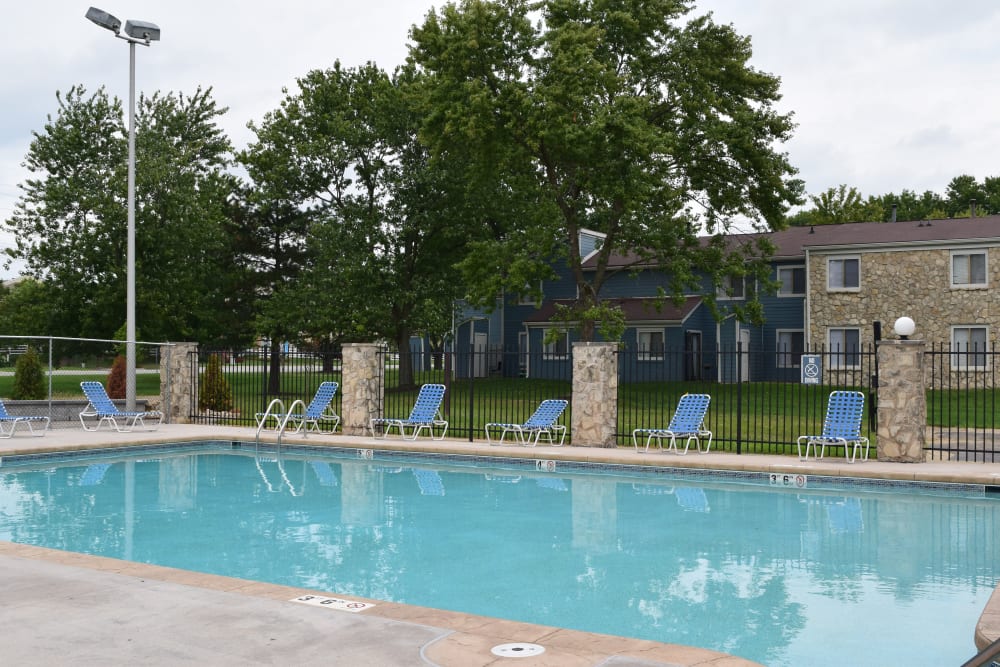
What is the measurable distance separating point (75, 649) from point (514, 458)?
11.0m

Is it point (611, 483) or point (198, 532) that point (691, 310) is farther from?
point (198, 532)

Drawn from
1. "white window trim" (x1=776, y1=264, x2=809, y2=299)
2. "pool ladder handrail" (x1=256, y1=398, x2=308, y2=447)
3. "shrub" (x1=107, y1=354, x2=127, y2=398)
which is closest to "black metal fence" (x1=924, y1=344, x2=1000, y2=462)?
"white window trim" (x1=776, y1=264, x2=809, y2=299)

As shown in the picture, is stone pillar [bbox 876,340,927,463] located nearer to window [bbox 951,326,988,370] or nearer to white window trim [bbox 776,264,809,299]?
window [bbox 951,326,988,370]

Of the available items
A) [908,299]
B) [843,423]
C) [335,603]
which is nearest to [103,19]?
[843,423]

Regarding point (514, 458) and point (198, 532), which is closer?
point (198, 532)

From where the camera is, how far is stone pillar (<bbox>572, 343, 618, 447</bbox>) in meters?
16.5

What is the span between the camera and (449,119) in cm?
2698

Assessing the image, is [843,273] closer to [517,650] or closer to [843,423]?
[843,423]

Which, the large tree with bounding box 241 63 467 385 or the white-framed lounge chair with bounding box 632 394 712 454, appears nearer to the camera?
the white-framed lounge chair with bounding box 632 394 712 454

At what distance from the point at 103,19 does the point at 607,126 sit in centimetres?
1347

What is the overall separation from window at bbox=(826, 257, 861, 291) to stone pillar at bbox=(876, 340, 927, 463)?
63.0 ft

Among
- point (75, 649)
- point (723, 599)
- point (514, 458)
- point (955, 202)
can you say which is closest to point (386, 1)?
point (514, 458)

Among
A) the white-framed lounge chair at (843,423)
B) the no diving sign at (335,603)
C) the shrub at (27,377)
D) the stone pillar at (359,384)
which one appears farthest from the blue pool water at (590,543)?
the shrub at (27,377)

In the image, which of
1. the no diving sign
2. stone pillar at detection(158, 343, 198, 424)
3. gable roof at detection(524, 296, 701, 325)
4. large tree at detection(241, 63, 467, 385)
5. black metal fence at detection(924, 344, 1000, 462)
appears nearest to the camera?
the no diving sign
